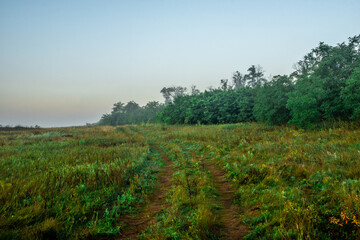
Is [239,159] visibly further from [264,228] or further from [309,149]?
[264,228]

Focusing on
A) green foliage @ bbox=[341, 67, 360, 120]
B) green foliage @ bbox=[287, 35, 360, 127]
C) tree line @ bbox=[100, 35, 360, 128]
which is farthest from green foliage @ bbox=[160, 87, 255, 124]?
green foliage @ bbox=[341, 67, 360, 120]

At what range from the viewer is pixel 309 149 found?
29.9ft

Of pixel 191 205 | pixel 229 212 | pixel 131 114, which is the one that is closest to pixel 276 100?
pixel 229 212

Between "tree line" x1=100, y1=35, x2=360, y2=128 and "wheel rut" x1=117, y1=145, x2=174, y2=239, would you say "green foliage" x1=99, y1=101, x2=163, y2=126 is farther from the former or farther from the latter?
"wheel rut" x1=117, y1=145, x2=174, y2=239

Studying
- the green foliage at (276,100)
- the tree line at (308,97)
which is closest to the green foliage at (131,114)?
the tree line at (308,97)

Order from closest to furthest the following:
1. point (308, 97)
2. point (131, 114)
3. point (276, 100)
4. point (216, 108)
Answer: point (308, 97)
point (276, 100)
point (216, 108)
point (131, 114)

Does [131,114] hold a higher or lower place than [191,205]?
higher

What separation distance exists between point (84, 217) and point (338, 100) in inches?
916

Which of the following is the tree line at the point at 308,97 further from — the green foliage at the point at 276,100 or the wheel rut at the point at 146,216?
the wheel rut at the point at 146,216

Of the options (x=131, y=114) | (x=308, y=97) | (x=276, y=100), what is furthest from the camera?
(x=131, y=114)

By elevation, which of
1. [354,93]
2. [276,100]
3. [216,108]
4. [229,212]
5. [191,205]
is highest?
[216,108]

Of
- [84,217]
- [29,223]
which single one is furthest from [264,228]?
[29,223]

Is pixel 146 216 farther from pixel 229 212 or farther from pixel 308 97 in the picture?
pixel 308 97

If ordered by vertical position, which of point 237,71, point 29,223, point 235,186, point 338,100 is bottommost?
point 235,186
